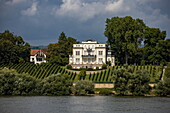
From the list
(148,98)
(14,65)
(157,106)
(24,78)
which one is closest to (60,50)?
(14,65)

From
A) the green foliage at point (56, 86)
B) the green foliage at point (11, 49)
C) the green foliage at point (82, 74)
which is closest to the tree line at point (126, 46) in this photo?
the green foliage at point (11, 49)

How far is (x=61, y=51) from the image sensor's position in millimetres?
126750

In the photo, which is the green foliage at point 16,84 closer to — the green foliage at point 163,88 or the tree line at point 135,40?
the green foliage at point 163,88

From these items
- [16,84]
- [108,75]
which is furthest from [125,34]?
[16,84]

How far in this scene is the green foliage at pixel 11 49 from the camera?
4715 inches

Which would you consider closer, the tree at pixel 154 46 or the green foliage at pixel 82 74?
the green foliage at pixel 82 74

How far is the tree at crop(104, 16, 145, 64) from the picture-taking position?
115 m

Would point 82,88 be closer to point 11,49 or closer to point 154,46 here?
point 154,46

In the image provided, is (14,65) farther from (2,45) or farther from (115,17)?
(115,17)

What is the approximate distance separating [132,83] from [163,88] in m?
5.88

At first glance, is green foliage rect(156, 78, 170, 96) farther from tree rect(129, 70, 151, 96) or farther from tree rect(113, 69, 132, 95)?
tree rect(113, 69, 132, 95)

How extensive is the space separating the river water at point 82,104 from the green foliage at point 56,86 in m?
3.63

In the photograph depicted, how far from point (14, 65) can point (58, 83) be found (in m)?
32.2

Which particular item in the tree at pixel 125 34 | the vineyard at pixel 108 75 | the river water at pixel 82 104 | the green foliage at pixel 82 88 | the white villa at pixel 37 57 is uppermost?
the tree at pixel 125 34
